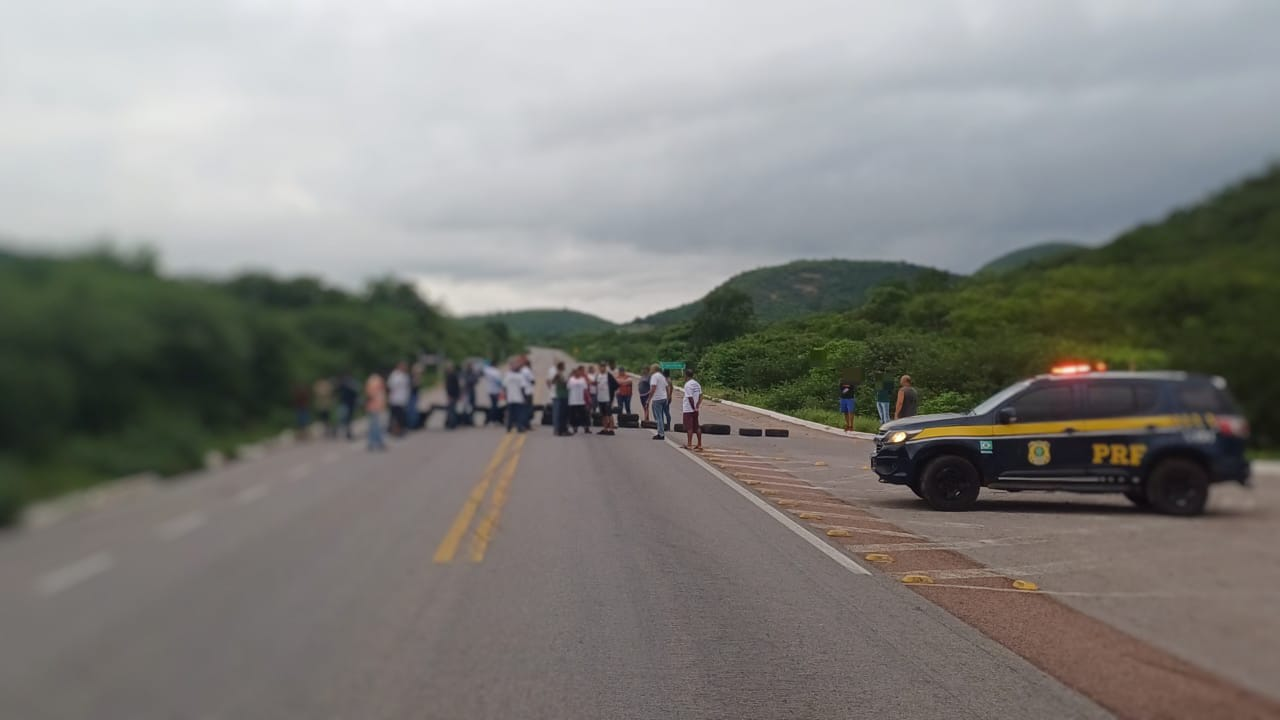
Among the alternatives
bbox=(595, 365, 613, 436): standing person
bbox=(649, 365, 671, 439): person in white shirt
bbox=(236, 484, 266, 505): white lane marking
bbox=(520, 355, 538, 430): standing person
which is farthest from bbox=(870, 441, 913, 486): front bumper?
bbox=(520, 355, 538, 430): standing person

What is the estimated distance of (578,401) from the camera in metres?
4.75

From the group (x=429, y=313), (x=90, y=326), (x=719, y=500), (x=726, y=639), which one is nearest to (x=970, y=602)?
(x=726, y=639)

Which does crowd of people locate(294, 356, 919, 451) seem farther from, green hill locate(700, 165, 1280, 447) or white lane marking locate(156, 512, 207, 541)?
white lane marking locate(156, 512, 207, 541)

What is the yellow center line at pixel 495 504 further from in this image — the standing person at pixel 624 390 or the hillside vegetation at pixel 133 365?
the hillside vegetation at pixel 133 365

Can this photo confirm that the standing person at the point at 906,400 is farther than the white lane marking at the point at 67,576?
Yes

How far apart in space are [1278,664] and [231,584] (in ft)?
10.5

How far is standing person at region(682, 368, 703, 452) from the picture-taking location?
12.9ft

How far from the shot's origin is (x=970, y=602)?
11.6 metres

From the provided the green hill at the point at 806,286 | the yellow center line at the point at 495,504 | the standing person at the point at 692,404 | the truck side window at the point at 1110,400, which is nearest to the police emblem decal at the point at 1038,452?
the truck side window at the point at 1110,400

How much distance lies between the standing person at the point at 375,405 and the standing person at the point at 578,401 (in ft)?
4.05

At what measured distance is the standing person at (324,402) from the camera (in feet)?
8.22

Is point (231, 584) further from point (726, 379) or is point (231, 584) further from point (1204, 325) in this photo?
point (1204, 325)

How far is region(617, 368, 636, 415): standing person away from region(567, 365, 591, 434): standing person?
0.22 metres

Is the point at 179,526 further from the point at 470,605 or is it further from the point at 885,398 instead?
the point at 470,605
